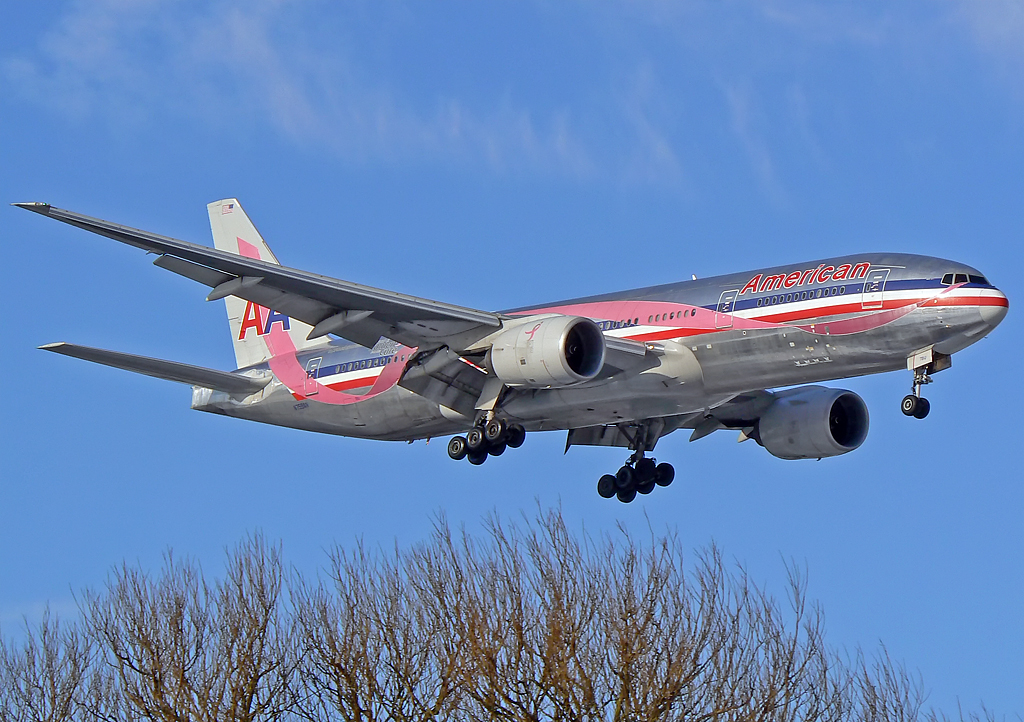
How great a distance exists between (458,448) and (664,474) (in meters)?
5.72

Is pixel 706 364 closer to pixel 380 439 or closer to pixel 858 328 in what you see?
pixel 858 328

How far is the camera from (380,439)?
129 feet

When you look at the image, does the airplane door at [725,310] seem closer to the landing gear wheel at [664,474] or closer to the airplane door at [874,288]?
the airplane door at [874,288]

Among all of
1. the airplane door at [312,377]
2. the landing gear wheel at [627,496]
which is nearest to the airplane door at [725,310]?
the landing gear wheel at [627,496]

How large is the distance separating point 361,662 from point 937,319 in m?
13.1

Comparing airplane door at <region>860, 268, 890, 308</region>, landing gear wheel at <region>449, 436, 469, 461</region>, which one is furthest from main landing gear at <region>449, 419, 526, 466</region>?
airplane door at <region>860, 268, 890, 308</region>

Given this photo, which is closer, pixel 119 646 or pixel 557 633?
pixel 557 633

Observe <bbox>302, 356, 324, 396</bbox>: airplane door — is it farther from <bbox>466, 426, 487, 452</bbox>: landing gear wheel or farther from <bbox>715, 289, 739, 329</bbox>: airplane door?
<bbox>715, 289, 739, 329</bbox>: airplane door

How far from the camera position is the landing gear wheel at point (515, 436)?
3609 cm

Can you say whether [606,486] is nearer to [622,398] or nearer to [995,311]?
[622,398]

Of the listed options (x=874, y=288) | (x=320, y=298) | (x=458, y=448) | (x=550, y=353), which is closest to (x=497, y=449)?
(x=458, y=448)

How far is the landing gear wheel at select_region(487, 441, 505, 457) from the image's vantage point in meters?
36.1

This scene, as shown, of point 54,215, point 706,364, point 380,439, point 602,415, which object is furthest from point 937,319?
point 54,215

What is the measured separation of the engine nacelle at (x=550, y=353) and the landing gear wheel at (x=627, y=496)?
6.44 meters
